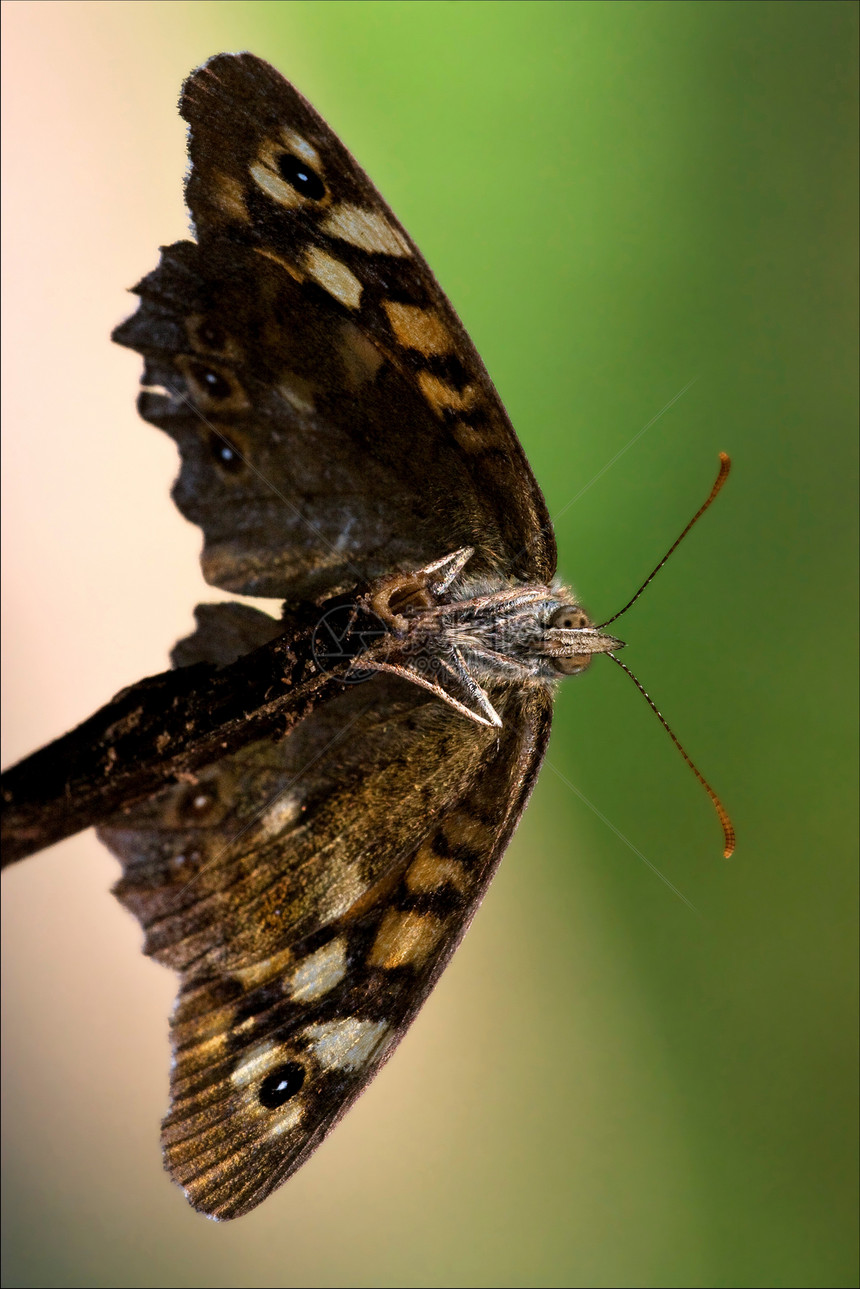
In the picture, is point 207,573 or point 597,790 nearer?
point 207,573

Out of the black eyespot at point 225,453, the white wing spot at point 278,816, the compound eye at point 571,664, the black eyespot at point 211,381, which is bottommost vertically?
the white wing spot at point 278,816

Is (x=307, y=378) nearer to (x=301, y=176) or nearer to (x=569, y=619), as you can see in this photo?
(x=301, y=176)

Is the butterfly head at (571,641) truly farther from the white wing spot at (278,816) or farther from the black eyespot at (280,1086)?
the black eyespot at (280,1086)

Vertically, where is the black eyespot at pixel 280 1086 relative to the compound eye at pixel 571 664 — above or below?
below

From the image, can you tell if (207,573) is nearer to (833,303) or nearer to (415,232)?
(415,232)

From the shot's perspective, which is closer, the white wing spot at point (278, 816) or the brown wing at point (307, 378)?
the brown wing at point (307, 378)

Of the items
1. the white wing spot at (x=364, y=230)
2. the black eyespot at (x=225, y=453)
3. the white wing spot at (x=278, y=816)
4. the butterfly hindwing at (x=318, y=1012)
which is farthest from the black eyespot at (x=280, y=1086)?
the white wing spot at (x=364, y=230)

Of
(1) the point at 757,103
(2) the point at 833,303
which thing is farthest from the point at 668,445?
(1) the point at 757,103

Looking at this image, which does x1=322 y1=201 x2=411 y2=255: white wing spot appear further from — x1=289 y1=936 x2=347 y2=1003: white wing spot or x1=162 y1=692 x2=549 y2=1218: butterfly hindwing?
x1=289 y1=936 x2=347 y2=1003: white wing spot
